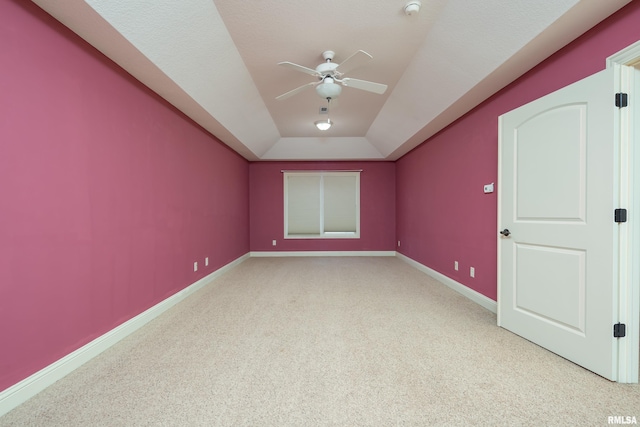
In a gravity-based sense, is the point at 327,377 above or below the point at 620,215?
below

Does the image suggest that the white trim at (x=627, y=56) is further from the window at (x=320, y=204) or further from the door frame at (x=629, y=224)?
the window at (x=320, y=204)

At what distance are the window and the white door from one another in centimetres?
472

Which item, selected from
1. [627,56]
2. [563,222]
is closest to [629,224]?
[563,222]

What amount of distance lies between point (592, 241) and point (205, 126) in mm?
4330

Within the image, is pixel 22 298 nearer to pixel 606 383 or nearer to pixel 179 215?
pixel 179 215

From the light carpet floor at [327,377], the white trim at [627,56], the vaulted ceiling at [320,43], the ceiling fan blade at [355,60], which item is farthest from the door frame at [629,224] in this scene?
the ceiling fan blade at [355,60]

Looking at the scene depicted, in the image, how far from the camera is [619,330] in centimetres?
172

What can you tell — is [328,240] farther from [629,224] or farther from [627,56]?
[627,56]

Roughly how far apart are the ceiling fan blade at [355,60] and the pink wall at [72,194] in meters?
1.93

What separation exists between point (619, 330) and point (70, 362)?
3.51 meters

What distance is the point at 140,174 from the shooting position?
271cm

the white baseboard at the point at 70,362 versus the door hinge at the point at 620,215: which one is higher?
the door hinge at the point at 620,215

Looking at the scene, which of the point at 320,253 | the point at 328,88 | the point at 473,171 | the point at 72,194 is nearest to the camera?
the point at 72,194

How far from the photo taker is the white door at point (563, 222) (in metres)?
1.77
